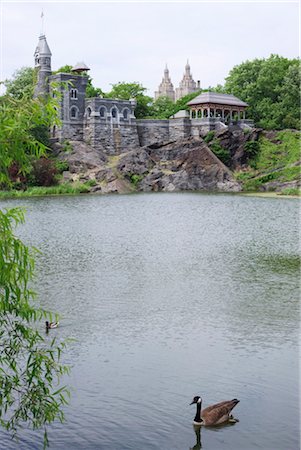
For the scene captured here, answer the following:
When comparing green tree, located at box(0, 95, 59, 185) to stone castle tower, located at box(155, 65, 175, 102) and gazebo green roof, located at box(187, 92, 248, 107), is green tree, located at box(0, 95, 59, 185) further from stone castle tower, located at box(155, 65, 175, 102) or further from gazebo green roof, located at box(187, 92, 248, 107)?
stone castle tower, located at box(155, 65, 175, 102)

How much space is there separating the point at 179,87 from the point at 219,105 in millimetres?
114230

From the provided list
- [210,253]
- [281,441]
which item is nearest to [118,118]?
[210,253]

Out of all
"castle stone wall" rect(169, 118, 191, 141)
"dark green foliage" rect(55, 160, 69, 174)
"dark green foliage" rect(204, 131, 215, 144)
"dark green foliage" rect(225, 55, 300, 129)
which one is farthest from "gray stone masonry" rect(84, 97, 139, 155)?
"dark green foliage" rect(225, 55, 300, 129)

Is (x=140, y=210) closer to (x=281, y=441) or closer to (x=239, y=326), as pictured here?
(x=239, y=326)

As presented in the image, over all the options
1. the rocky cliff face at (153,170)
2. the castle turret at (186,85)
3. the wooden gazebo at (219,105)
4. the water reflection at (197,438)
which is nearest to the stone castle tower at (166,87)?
the castle turret at (186,85)

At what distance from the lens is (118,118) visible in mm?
75750

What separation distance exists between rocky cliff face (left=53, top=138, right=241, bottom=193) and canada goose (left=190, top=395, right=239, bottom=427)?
53.6 m

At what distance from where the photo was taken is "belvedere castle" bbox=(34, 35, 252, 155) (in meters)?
73.5

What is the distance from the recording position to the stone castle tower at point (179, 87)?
602 ft

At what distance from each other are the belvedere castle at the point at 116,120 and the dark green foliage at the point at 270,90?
2.59 meters

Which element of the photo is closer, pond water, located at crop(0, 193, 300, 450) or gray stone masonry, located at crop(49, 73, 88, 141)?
pond water, located at crop(0, 193, 300, 450)

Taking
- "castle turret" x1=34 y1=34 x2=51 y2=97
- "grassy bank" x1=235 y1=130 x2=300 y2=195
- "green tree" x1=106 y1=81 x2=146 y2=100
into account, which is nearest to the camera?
"grassy bank" x1=235 y1=130 x2=300 y2=195

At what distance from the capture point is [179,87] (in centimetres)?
18775

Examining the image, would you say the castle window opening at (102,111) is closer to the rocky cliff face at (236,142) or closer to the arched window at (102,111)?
the arched window at (102,111)
